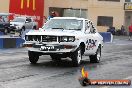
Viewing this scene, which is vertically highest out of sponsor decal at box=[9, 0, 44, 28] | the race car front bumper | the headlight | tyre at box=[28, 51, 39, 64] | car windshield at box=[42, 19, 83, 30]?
sponsor decal at box=[9, 0, 44, 28]

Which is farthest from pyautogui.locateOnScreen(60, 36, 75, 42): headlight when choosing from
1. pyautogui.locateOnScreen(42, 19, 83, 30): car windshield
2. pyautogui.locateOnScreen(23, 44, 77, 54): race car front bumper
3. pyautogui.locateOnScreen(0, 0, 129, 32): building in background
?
pyautogui.locateOnScreen(0, 0, 129, 32): building in background

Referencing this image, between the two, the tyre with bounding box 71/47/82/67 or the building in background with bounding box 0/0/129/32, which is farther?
the building in background with bounding box 0/0/129/32

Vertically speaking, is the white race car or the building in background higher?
the building in background

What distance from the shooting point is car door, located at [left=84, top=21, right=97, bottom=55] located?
52.1 feet

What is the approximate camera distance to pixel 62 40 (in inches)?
568

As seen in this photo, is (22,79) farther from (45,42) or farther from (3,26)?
(3,26)

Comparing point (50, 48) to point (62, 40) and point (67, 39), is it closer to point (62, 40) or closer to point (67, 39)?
point (62, 40)

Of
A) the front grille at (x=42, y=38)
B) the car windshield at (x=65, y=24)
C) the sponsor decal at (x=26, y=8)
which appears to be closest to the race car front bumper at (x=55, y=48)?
the front grille at (x=42, y=38)

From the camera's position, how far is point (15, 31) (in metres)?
42.8

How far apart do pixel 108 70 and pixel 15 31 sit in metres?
29.2

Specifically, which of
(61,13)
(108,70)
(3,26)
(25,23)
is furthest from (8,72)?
(61,13)

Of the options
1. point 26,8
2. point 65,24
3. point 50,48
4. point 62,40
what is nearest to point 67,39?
point 62,40

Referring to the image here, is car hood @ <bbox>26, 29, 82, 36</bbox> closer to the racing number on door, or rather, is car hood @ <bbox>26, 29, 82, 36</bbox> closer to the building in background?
the racing number on door

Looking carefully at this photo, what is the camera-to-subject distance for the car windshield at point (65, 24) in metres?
15.7
